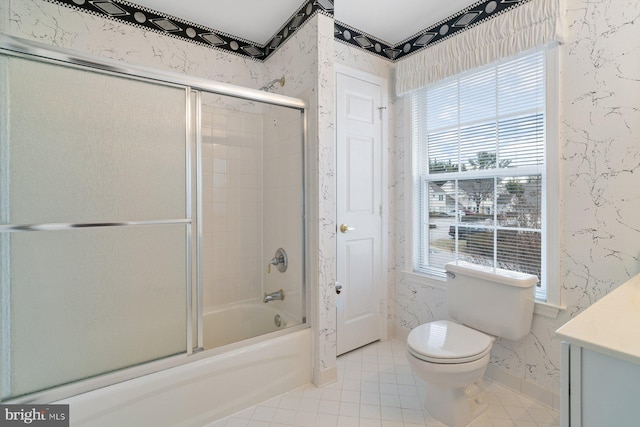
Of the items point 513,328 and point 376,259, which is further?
point 376,259

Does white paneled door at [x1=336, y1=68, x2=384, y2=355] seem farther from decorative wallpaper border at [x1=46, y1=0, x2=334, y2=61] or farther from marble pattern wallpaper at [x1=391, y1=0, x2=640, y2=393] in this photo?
marble pattern wallpaper at [x1=391, y1=0, x2=640, y2=393]

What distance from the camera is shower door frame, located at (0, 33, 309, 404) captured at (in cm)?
114

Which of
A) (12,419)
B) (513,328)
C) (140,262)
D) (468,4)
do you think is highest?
(468,4)

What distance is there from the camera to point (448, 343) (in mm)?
1517

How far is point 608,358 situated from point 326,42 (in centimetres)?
195

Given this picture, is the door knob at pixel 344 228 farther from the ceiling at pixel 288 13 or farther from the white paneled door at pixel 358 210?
the ceiling at pixel 288 13

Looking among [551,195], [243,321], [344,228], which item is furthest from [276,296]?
[551,195]

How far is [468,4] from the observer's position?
194 cm

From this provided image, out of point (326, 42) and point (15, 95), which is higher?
point (326, 42)

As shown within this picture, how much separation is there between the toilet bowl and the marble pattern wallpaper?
17.7 inches

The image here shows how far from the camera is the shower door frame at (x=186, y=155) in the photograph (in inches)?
45.1

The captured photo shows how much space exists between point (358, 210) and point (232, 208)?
1.03 meters

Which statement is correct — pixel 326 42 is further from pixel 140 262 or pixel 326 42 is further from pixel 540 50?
pixel 140 262

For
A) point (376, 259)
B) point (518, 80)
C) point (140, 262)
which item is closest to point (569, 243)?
point (518, 80)
